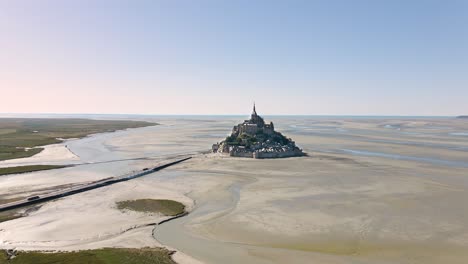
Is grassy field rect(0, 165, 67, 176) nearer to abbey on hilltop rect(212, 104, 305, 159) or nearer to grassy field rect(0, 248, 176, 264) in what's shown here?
abbey on hilltop rect(212, 104, 305, 159)

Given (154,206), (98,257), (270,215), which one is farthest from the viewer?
(154,206)

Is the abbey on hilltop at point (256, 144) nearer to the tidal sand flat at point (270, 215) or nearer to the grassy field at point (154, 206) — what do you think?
the tidal sand flat at point (270, 215)

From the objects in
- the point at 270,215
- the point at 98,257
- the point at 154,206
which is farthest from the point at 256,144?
the point at 98,257

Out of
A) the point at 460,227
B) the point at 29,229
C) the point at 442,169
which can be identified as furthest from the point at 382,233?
the point at 442,169

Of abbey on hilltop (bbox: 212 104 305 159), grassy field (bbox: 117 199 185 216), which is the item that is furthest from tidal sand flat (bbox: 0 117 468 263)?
abbey on hilltop (bbox: 212 104 305 159)

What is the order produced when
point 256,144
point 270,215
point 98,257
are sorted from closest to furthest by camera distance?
point 98,257 → point 270,215 → point 256,144

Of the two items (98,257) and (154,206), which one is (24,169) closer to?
(154,206)

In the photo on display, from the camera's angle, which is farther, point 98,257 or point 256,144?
point 256,144
